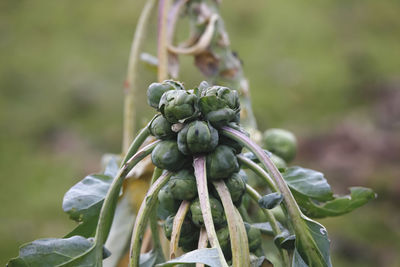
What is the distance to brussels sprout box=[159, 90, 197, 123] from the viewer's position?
49cm

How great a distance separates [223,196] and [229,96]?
0.11 m

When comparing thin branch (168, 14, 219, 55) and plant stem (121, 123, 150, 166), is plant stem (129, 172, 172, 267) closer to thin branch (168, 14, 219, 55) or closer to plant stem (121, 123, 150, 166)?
plant stem (121, 123, 150, 166)

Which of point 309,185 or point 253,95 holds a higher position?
point 309,185

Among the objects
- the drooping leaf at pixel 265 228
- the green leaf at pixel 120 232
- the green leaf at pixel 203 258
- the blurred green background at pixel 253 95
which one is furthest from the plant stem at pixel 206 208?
the blurred green background at pixel 253 95

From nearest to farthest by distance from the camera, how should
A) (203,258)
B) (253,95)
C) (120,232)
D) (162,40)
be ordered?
(203,258), (120,232), (162,40), (253,95)

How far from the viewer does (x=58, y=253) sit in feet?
1.77

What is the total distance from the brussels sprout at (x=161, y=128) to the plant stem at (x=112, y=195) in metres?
0.02

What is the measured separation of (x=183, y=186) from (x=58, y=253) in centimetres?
17

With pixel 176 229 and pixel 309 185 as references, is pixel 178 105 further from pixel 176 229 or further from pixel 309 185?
pixel 309 185

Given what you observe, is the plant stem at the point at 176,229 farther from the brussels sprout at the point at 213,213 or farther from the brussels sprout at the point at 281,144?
the brussels sprout at the point at 281,144

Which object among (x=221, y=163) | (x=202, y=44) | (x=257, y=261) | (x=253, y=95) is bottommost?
(x=253, y=95)

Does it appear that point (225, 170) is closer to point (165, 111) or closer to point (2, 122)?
point (165, 111)

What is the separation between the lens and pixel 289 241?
0.52 meters

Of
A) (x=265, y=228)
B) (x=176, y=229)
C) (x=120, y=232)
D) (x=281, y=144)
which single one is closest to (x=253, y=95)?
(x=281, y=144)
